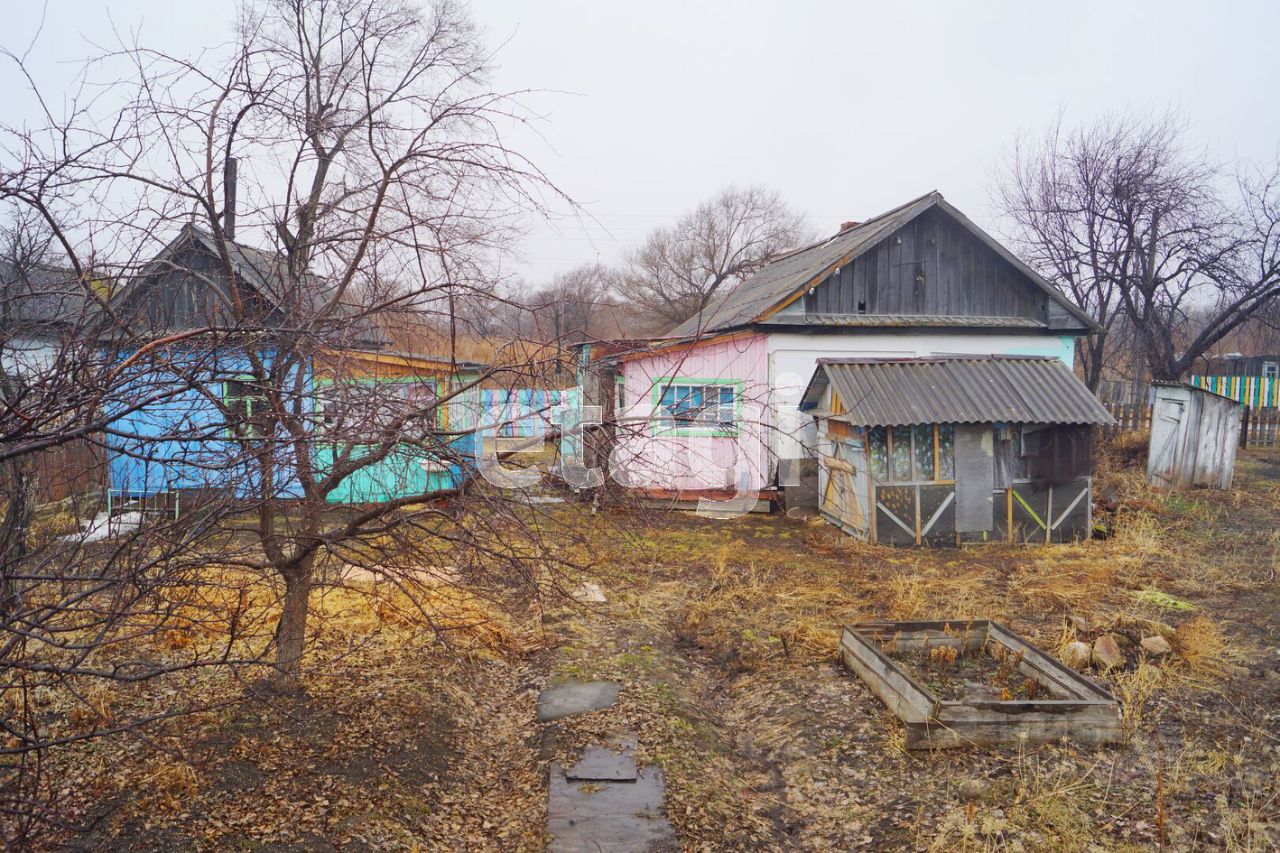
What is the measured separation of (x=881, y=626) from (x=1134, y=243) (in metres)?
16.3

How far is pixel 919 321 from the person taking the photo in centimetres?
1471

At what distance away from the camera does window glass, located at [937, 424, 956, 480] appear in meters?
11.4

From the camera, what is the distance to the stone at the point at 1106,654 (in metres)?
6.70

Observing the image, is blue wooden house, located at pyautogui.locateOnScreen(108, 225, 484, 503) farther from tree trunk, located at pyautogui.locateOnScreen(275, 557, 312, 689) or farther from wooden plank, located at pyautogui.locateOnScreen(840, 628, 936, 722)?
wooden plank, located at pyautogui.locateOnScreen(840, 628, 936, 722)

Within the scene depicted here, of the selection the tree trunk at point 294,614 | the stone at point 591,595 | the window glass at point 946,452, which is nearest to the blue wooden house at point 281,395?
the tree trunk at point 294,614

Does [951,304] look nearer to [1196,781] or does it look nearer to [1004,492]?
[1004,492]

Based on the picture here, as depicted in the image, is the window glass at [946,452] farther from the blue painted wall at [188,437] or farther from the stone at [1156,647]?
the blue painted wall at [188,437]

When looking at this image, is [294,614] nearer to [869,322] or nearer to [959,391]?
[959,391]

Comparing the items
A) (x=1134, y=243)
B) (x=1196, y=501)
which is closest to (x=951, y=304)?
(x=1196, y=501)

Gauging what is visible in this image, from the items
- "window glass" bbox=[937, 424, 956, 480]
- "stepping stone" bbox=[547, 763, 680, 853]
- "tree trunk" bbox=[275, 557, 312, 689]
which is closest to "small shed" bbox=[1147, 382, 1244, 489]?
"window glass" bbox=[937, 424, 956, 480]

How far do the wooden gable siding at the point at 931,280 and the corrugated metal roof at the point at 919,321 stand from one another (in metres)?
0.11

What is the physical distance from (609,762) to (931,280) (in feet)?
40.3

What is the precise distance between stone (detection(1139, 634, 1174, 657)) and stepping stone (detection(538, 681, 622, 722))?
15.1ft

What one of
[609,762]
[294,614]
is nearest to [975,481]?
[609,762]
